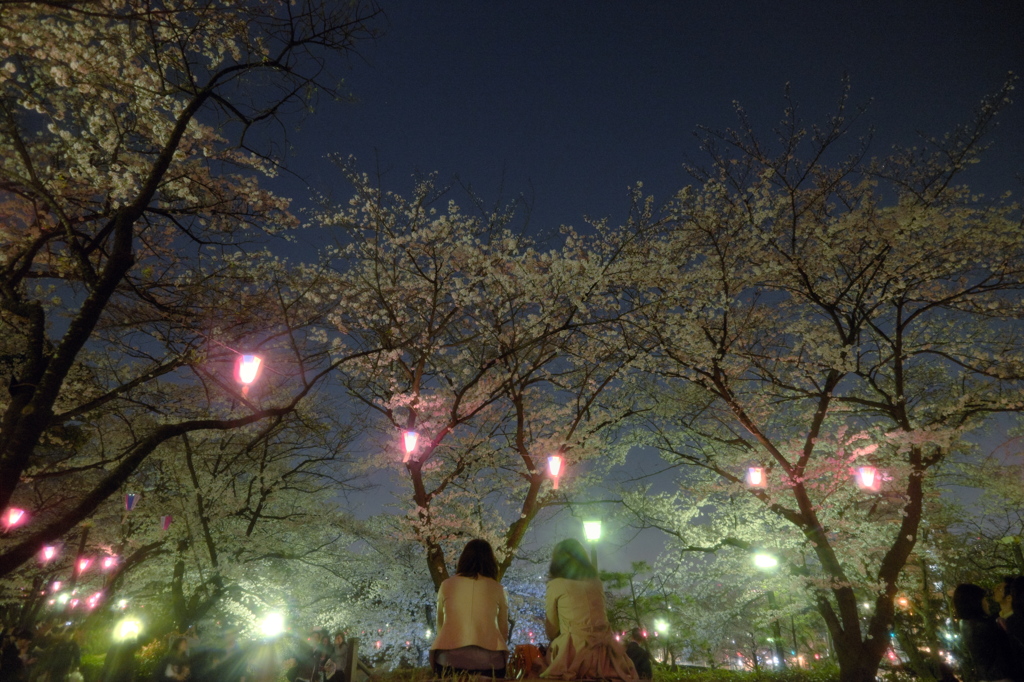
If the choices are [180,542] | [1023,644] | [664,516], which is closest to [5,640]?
[180,542]

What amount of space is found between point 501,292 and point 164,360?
6.34m

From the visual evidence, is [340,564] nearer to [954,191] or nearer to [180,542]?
[180,542]

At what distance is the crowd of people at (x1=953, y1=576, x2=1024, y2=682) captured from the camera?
429 centimetres

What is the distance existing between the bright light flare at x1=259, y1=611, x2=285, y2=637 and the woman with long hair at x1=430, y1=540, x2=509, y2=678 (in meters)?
16.9

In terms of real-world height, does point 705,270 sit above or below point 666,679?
above

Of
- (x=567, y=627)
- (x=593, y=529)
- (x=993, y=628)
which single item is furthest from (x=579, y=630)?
(x=593, y=529)

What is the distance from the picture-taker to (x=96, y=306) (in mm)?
4484

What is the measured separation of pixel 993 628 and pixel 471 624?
465 cm

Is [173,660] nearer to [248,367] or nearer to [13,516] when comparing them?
[13,516]

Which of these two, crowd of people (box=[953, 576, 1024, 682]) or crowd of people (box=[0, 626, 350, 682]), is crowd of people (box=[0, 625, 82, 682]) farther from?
crowd of people (box=[953, 576, 1024, 682])

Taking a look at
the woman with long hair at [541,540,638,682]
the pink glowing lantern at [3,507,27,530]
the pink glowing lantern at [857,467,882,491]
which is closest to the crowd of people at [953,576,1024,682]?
the woman with long hair at [541,540,638,682]

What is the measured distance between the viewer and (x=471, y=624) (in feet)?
12.2

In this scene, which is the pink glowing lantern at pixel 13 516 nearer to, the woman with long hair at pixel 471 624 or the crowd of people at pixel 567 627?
the crowd of people at pixel 567 627

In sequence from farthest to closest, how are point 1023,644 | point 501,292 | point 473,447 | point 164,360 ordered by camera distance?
1. point 473,447
2. point 501,292
3. point 164,360
4. point 1023,644
